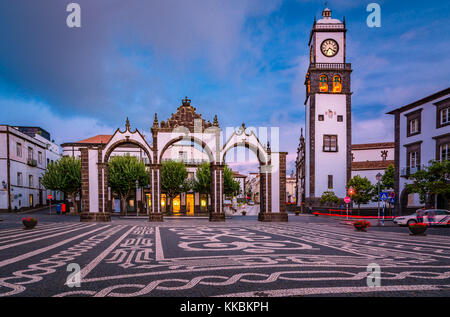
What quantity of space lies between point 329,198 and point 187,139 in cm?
2628

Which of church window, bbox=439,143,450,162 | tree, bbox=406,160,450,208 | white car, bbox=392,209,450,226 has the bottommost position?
white car, bbox=392,209,450,226

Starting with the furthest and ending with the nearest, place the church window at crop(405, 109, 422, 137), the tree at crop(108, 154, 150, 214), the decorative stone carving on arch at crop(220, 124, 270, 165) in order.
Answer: the tree at crop(108, 154, 150, 214)
the church window at crop(405, 109, 422, 137)
the decorative stone carving on arch at crop(220, 124, 270, 165)

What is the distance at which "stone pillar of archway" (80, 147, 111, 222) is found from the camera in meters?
23.9

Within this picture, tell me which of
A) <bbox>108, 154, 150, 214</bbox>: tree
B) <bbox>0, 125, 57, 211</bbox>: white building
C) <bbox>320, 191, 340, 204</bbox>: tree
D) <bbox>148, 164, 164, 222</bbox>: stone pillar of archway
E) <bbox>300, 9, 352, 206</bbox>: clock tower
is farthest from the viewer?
<bbox>300, 9, 352, 206</bbox>: clock tower

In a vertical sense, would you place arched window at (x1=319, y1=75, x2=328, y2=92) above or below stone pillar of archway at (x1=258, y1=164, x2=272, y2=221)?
above

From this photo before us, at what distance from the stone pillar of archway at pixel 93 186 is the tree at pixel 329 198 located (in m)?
31.2

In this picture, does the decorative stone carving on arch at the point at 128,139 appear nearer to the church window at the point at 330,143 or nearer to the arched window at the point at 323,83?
the church window at the point at 330,143

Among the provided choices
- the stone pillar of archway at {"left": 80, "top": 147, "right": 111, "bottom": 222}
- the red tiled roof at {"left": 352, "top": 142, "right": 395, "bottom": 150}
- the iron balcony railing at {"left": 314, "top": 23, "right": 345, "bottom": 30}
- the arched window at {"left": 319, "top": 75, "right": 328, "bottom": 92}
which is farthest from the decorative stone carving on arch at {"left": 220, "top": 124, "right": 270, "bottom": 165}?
the red tiled roof at {"left": 352, "top": 142, "right": 395, "bottom": 150}

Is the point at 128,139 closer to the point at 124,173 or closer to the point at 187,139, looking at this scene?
the point at 187,139

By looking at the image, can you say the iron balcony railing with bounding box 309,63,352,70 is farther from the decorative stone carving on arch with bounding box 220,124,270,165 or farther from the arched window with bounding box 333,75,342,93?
the decorative stone carving on arch with bounding box 220,124,270,165

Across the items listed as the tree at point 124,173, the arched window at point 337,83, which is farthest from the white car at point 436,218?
the tree at point 124,173

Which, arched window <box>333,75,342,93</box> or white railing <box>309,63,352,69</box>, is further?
white railing <box>309,63,352,69</box>
